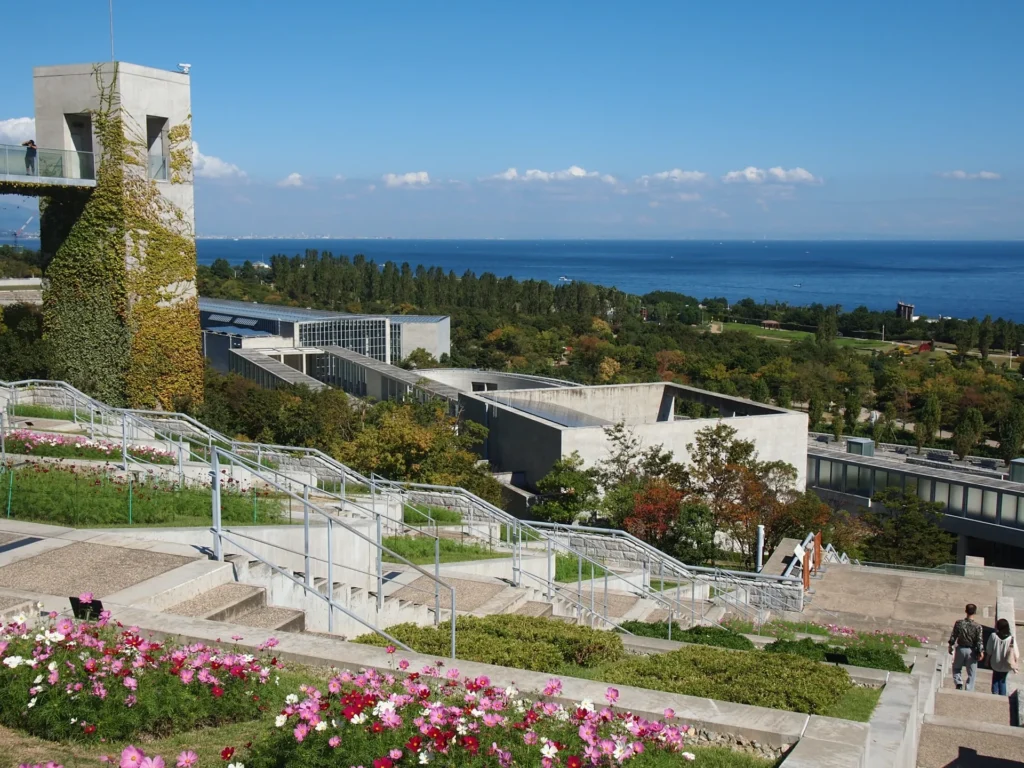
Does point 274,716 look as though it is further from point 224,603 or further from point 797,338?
point 797,338

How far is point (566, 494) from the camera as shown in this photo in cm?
2638

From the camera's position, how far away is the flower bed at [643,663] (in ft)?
24.8

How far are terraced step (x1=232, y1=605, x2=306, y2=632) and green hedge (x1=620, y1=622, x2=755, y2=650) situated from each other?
451cm

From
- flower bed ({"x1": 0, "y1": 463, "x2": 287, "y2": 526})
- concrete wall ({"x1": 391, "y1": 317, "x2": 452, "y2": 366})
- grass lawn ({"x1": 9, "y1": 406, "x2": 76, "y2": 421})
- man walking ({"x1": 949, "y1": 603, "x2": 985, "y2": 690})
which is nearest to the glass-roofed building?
concrete wall ({"x1": 391, "y1": 317, "x2": 452, "y2": 366})

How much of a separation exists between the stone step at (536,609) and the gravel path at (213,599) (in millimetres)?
4265

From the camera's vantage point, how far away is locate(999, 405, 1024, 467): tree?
140 feet

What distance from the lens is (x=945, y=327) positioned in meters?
96.5

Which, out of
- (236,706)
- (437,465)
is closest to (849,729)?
(236,706)

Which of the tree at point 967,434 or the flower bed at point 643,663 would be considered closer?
the flower bed at point 643,663

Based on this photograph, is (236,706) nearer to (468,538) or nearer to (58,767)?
(58,767)

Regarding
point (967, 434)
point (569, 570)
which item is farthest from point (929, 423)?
point (569, 570)

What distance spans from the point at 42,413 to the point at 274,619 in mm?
12132

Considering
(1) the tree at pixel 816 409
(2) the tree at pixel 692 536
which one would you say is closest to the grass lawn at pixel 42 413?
(2) the tree at pixel 692 536

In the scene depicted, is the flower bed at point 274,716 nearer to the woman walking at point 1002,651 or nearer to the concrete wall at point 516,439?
the woman walking at point 1002,651
